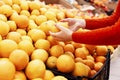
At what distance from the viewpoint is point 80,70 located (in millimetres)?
1539

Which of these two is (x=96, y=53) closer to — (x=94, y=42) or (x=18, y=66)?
(x=94, y=42)

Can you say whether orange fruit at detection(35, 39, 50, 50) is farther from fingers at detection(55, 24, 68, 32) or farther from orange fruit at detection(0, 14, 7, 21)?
orange fruit at detection(0, 14, 7, 21)

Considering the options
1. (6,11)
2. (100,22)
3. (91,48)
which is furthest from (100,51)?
(6,11)

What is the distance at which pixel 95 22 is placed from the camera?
6.39ft

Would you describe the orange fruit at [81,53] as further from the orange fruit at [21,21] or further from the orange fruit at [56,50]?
the orange fruit at [21,21]

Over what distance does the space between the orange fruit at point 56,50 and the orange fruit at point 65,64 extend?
80 mm

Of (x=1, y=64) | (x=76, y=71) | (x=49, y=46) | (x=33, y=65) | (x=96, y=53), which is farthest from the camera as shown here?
(x=96, y=53)

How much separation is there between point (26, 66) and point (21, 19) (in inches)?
18.1

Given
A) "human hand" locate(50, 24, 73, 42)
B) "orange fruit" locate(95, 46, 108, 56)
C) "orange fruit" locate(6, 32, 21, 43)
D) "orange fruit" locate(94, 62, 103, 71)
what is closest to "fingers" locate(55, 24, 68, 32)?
"human hand" locate(50, 24, 73, 42)

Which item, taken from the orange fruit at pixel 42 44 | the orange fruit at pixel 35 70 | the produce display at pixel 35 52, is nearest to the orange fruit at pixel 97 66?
the produce display at pixel 35 52

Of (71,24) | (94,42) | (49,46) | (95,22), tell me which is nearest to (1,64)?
(49,46)

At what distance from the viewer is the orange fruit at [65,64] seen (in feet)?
4.90

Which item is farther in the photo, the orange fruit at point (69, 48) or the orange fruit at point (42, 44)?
the orange fruit at point (69, 48)

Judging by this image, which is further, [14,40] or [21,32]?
[21,32]
